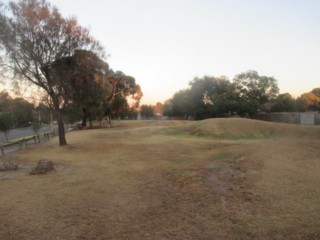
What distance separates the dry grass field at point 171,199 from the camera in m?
5.84

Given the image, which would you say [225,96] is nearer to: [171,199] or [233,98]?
[233,98]

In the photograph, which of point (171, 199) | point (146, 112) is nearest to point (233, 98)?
point (171, 199)

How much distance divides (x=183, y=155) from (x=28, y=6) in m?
14.8

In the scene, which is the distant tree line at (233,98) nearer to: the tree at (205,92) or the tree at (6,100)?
the tree at (205,92)

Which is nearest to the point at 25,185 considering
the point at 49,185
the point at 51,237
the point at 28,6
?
the point at 49,185

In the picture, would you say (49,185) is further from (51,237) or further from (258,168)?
(258,168)

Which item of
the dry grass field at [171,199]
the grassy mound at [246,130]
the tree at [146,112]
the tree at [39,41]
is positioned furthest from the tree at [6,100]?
the tree at [146,112]

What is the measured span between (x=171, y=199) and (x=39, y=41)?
1728cm

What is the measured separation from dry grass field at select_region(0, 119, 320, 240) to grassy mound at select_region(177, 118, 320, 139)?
1173cm

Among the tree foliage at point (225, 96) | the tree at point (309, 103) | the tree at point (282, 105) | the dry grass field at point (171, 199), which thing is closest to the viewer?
the dry grass field at point (171, 199)

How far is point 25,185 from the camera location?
31.8 ft

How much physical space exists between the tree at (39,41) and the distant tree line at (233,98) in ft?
128

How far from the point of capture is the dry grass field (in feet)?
19.2

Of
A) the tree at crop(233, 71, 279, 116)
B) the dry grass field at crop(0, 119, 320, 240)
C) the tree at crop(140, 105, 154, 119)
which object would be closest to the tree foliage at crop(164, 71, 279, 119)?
the tree at crop(233, 71, 279, 116)
